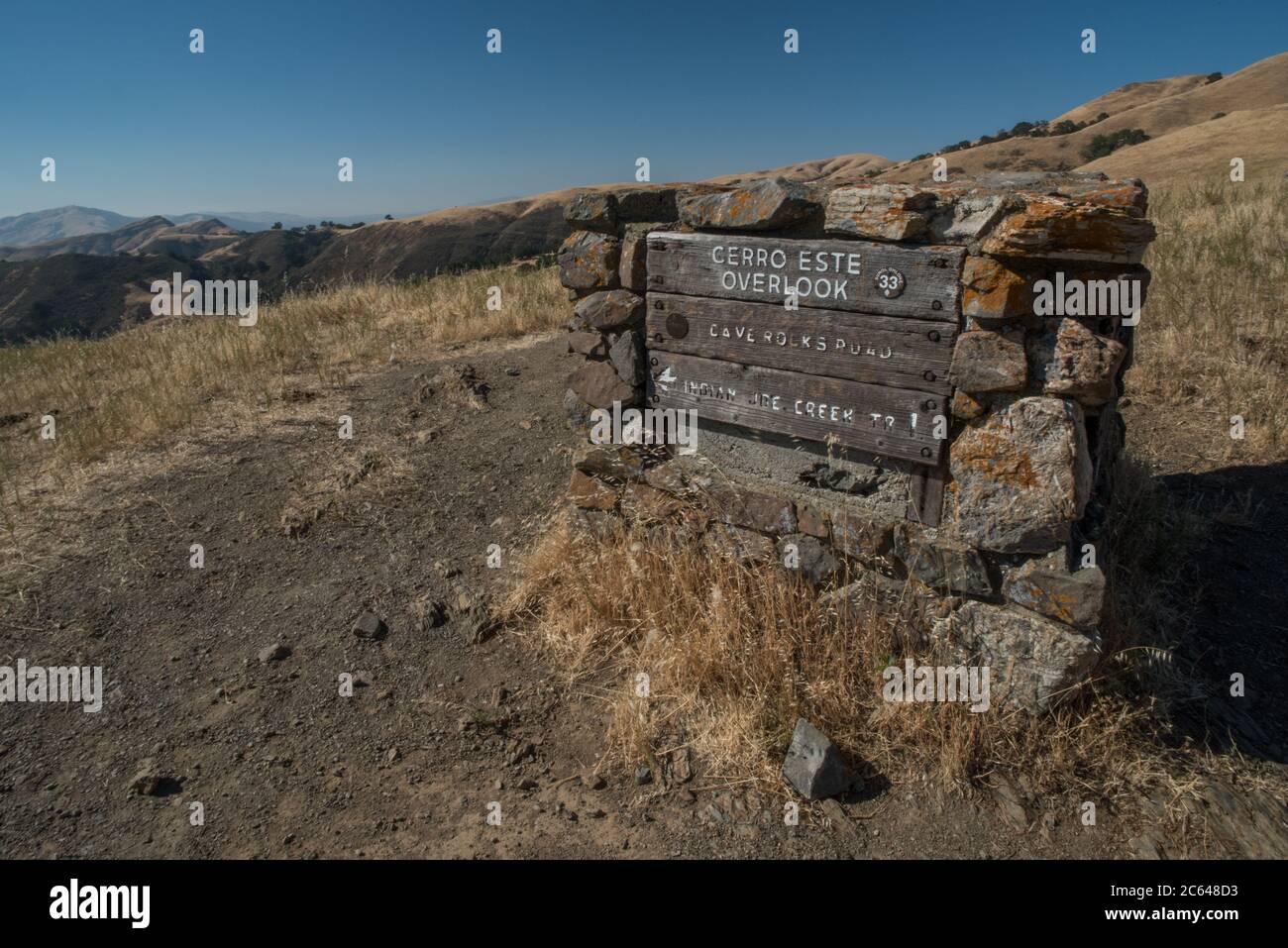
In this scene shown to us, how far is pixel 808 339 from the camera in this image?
367 centimetres

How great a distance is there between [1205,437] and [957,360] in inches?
165

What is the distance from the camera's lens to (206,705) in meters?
3.97

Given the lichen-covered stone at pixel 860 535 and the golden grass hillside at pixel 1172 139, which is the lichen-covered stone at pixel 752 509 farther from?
the golden grass hillside at pixel 1172 139

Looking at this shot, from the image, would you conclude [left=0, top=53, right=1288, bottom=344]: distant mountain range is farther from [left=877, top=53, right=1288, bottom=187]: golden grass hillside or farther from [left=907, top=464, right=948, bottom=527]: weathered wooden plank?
[left=907, top=464, right=948, bottom=527]: weathered wooden plank

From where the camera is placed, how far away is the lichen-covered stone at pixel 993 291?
3041 millimetres

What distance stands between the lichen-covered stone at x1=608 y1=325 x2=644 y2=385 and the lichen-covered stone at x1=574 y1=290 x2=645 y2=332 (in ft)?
0.24

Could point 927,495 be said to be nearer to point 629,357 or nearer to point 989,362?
point 989,362

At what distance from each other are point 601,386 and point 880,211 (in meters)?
1.89

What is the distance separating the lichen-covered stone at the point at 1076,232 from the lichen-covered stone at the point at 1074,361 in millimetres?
286

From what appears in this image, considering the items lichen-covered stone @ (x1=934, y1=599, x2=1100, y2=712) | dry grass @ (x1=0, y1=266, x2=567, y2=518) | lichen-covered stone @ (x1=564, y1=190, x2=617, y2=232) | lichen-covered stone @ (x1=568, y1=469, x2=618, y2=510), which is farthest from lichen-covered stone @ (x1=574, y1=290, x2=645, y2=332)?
dry grass @ (x1=0, y1=266, x2=567, y2=518)

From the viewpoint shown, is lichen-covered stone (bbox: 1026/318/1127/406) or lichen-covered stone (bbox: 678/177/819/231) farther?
lichen-covered stone (bbox: 678/177/819/231)

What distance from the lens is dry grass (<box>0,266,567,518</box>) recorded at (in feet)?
24.2

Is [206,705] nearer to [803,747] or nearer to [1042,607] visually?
[803,747]

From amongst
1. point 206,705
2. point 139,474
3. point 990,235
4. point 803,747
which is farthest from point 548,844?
point 139,474
